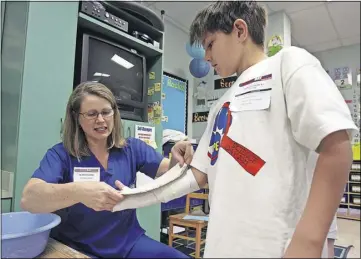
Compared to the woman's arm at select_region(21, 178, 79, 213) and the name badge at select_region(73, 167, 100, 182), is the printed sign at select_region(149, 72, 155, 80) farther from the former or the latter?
the woman's arm at select_region(21, 178, 79, 213)

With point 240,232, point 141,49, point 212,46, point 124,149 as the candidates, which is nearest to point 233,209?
point 240,232

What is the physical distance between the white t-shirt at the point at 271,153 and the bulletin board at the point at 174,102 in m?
2.77

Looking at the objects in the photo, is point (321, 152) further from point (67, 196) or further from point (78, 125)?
point (78, 125)

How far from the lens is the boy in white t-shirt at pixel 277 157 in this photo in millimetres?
459

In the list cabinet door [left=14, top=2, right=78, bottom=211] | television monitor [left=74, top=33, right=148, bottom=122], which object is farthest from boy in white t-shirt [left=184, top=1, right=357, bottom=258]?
television monitor [left=74, top=33, right=148, bottom=122]

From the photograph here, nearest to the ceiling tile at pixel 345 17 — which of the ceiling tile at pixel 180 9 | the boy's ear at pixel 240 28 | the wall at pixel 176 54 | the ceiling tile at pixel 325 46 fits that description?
the ceiling tile at pixel 325 46

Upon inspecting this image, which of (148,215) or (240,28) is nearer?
(240,28)

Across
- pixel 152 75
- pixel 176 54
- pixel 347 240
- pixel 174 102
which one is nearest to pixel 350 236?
pixel 347 240

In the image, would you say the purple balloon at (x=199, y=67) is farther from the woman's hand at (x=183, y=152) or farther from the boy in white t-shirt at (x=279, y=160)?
the boy in white t-shirt at (x=279, y=160)

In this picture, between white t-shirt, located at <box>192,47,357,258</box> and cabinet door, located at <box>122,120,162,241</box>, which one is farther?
cabinet door, located at <box>122,120,162,241</box>

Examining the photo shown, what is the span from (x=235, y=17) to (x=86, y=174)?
2.55 feet

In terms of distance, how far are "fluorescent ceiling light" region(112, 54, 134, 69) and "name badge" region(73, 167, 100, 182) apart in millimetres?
1054

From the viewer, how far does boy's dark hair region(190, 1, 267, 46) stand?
25.8 inches

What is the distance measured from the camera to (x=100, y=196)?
0.68m
